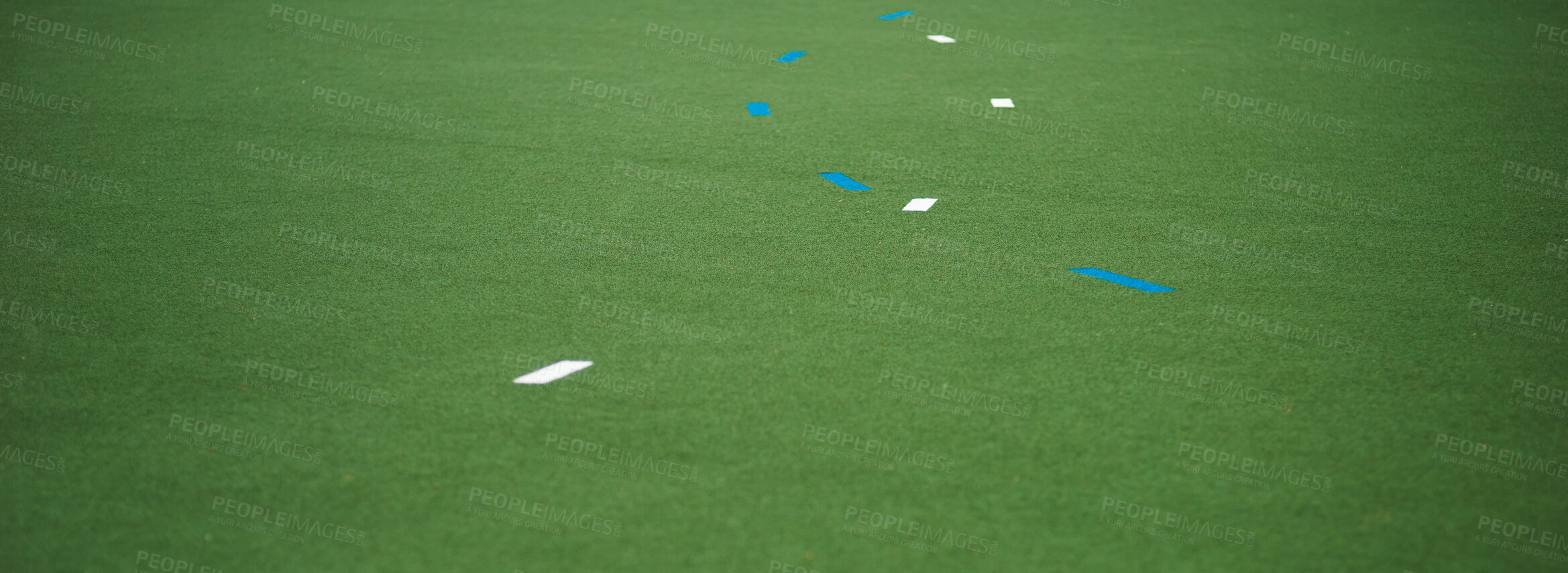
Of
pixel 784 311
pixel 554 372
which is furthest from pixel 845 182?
pixel 554 372

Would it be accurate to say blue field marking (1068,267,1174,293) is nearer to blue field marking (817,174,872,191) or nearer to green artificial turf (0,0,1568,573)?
green artificial turf (0,0,1568,573)

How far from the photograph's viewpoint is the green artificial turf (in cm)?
220

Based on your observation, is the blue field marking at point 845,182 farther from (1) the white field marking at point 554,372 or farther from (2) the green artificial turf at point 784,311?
(1) the white field marking at point 554,372

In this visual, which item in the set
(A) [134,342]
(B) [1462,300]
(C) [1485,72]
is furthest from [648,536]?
(C) [1485,72]

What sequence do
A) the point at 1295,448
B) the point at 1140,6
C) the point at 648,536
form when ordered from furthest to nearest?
the point at 1140,6
the point at 1295,448
the point at 648,536

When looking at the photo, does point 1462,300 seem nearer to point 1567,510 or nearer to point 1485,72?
point 1567,510

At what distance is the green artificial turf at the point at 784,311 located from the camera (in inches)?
86.4

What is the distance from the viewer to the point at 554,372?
2711mm

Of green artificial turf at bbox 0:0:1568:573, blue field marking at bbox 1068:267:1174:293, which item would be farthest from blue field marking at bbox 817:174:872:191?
blue field marking at bbox 1068:267:1174:293

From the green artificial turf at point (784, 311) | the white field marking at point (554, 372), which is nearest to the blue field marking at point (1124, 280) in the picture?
the green artificial turf at point (784, 311)

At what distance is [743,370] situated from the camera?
2709mm

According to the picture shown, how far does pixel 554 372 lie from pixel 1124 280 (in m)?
1.89

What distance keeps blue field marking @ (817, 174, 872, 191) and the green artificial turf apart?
0.06 meters

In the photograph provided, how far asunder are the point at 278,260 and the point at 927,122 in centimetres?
284
